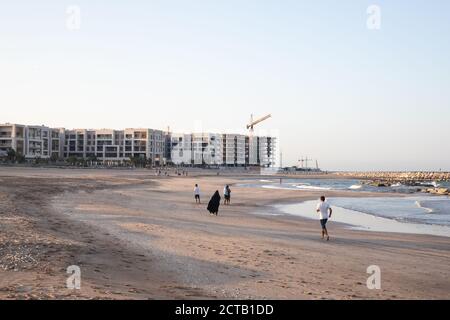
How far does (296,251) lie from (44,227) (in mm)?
8218

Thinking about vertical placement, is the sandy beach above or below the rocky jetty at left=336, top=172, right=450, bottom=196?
above

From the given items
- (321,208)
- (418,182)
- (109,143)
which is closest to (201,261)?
(321,208)

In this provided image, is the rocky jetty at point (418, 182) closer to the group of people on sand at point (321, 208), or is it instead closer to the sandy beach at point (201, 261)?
the group of people on sand at point (321, 208)

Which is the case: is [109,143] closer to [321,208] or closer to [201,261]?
[321,208]

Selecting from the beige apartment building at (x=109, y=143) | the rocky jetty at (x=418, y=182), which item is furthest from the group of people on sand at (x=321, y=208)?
the beige apartment building at (x=109, y=143)

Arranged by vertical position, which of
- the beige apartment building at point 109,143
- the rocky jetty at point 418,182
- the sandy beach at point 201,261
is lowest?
the rocky jetty at point 418,182

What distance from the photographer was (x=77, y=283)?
306 inches

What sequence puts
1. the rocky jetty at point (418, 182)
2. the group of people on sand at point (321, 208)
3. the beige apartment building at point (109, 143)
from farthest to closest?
the beige apartment building at point (109, 143) < the rocky jetty at point (418, 182) < the group of people on sand at point (321, 208)

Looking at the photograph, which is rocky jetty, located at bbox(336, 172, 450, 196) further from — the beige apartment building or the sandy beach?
the beige apartment building

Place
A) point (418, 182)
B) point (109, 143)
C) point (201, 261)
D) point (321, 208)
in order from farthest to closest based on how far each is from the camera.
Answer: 1. point (109, 143)
2. point (418, 182)
3. point (321, 208)
4. point (201, 261)

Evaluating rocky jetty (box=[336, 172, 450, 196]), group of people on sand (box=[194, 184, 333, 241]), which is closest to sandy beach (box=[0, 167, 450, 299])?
group of people on sand (box=[194, 184, 333, 241])

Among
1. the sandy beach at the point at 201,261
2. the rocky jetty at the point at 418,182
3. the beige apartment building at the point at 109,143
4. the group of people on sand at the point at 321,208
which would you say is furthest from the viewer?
the beige apartment building at the point at 109,143
